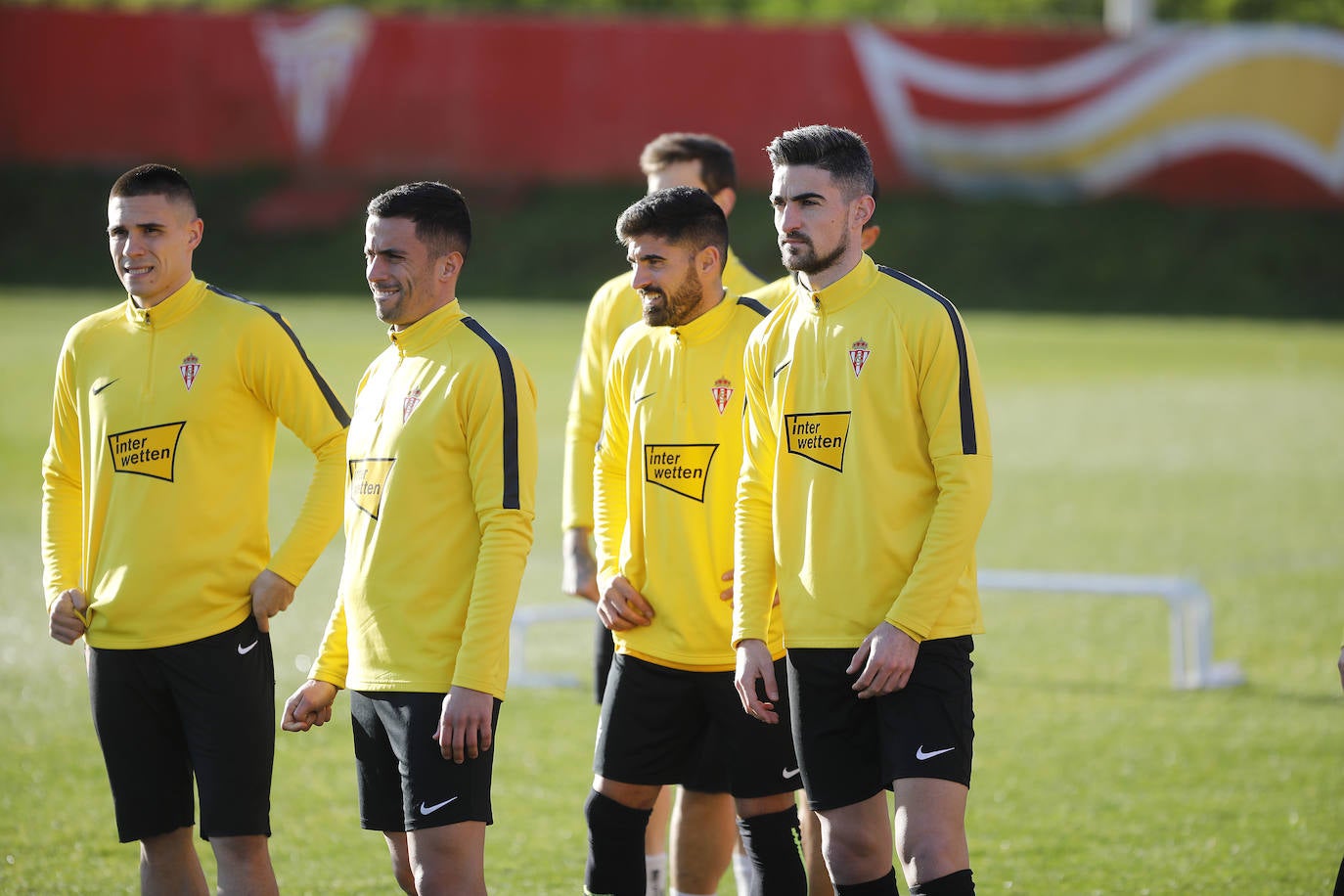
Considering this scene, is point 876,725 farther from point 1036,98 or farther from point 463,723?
point 1036,98

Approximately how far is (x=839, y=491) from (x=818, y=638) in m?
0.39

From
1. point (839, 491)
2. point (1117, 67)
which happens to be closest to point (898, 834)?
point (839, 491)

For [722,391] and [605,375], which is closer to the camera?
[722,391]

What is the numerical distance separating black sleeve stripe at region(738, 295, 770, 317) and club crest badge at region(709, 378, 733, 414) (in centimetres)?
26

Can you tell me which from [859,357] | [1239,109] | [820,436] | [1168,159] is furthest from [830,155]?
[1239,109]

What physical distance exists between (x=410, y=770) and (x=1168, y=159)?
28620 mm

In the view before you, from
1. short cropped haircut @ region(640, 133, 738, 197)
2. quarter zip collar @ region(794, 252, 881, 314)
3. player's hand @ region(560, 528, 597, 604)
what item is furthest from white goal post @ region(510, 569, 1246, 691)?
quarter zip collar @ region(794, 252, 881, 314)

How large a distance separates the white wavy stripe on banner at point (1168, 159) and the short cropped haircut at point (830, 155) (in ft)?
89.5

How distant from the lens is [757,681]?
426 centimetres

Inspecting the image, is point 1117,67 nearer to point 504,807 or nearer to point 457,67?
point 457,67

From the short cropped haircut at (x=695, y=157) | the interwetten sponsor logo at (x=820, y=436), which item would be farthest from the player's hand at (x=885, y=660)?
the short cropped haircut at (x=695, y=157)

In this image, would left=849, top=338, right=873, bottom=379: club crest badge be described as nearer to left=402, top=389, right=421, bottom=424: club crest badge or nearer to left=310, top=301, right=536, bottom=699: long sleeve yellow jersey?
left=310, top=301, right=536, bottom=699: long sleeve yellow jersey

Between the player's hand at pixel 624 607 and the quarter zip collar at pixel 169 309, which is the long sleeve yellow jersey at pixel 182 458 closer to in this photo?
the quarter zip collar at pixel 169 309

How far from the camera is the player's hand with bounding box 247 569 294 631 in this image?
15.1ft
